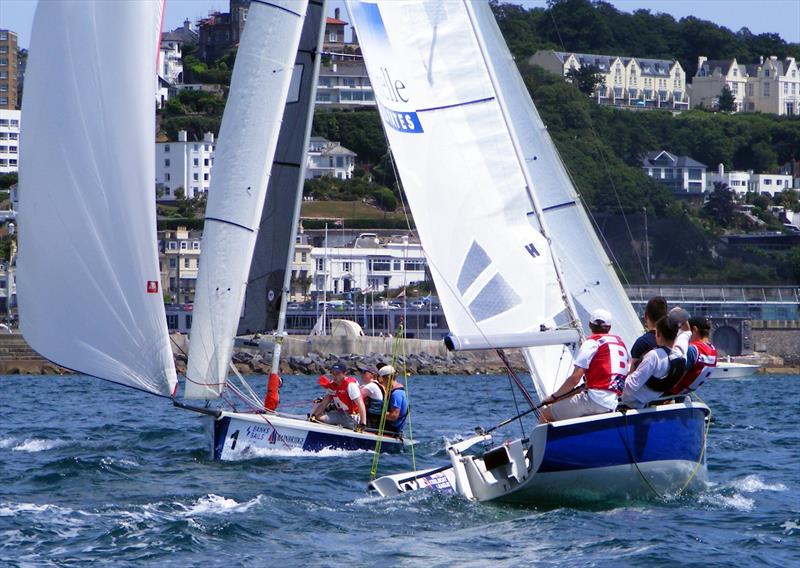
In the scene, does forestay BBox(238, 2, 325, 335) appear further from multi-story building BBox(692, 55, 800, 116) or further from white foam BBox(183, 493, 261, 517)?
multi-story building BBox(692, 55, 800, 116)

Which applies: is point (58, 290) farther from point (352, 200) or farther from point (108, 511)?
point (352, 200)

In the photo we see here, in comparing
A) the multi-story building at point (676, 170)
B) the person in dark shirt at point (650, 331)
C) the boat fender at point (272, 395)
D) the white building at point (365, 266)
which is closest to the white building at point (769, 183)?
the multi-story building at point (676, 170)

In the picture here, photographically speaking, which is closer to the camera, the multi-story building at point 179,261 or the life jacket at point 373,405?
the life jacket at point 373,405

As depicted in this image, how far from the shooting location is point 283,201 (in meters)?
14.5

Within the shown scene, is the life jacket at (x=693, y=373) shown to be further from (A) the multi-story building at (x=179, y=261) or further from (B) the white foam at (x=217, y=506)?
(A) the multi-story building at (x=179, y=261)

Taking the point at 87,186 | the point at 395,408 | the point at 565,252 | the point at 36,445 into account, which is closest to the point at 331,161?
the point at 36,445

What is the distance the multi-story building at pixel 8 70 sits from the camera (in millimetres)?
114625

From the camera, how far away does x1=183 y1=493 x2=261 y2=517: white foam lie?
33.6ft

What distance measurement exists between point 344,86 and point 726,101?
36.3 metres

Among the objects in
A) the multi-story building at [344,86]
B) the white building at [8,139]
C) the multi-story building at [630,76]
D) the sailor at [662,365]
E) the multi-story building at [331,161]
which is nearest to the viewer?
the sailor at [662,365]

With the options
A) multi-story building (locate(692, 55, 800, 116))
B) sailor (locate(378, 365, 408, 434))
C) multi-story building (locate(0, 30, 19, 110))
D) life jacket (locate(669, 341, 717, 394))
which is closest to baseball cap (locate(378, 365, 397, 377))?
sailor (locate(378, 365, 408, 434))

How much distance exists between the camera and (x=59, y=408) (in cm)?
2280

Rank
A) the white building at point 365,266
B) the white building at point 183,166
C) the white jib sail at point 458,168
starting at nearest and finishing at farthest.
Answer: the white jib sail at point 458,168
the white building at point 365,266
the white building at point 183,166

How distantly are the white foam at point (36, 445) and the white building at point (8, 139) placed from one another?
93.2m
